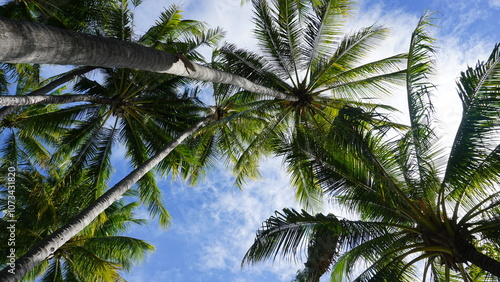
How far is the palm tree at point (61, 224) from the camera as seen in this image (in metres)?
9.42

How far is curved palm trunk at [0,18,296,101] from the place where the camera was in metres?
3.21

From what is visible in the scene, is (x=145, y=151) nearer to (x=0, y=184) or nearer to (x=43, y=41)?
(x=0, y=184)

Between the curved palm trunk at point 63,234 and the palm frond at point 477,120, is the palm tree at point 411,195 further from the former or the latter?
the curved palm trunk at point 63,234

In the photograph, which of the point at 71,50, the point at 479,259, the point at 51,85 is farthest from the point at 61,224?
the point at 479,259

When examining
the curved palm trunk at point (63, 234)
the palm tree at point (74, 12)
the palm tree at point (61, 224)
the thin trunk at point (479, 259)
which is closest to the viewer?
the curved palm trunk at point (63, 234)

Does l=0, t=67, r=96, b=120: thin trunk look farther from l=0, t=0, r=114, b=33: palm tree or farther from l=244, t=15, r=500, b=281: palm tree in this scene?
l=244, t=15, r=500, b=281: palm tree

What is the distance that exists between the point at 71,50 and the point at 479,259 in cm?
590

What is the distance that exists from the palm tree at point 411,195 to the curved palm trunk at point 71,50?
3203 millimetres

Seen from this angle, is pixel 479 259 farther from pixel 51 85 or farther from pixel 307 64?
pixel 51 85

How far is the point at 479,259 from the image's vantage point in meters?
5.69

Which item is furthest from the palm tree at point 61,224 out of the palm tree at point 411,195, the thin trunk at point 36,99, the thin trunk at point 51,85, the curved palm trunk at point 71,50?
the curved palm trunk at point 71,50

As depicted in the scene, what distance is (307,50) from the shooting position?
9.98 meters

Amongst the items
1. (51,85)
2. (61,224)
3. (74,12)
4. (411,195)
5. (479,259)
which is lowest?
(479,259)

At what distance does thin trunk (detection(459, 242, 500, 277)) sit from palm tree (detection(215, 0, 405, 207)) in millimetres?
4160
